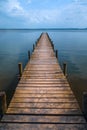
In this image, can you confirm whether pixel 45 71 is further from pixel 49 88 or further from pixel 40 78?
pixel 49 88

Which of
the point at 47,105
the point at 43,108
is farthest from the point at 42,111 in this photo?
the point at 47,105

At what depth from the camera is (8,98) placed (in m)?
13.8

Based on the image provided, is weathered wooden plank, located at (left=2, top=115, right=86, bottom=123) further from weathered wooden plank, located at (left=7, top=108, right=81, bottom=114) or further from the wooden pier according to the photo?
weathered wooden plank, located at (left=7, top=108, right=81, bottom=114)

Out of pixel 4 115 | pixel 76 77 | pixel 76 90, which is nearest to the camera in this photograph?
pixel 4 115

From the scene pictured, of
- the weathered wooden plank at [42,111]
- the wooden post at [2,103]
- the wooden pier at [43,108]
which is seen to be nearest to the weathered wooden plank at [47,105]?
the wooden pier at [43,108]

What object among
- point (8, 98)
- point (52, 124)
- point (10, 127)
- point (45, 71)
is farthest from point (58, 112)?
point (8, 98)

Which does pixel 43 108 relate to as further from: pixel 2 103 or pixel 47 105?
pixel 2 103

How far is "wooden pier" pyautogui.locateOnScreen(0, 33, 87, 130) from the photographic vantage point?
238 inches

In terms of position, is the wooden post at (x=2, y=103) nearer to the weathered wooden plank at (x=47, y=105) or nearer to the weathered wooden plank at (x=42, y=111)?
the weathered wooden plank at (x=42, y=111)

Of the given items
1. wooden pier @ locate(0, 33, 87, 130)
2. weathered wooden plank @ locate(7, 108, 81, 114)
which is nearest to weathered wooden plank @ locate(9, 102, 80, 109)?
wooden pier @ locate(0, 33, 87, 130)

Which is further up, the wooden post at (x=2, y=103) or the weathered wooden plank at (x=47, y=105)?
the wooden post at (x=2, y=103)

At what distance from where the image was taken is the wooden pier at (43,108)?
605 centimetres

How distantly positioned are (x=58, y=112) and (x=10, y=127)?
175 cm

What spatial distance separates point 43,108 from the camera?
23.5 feet
